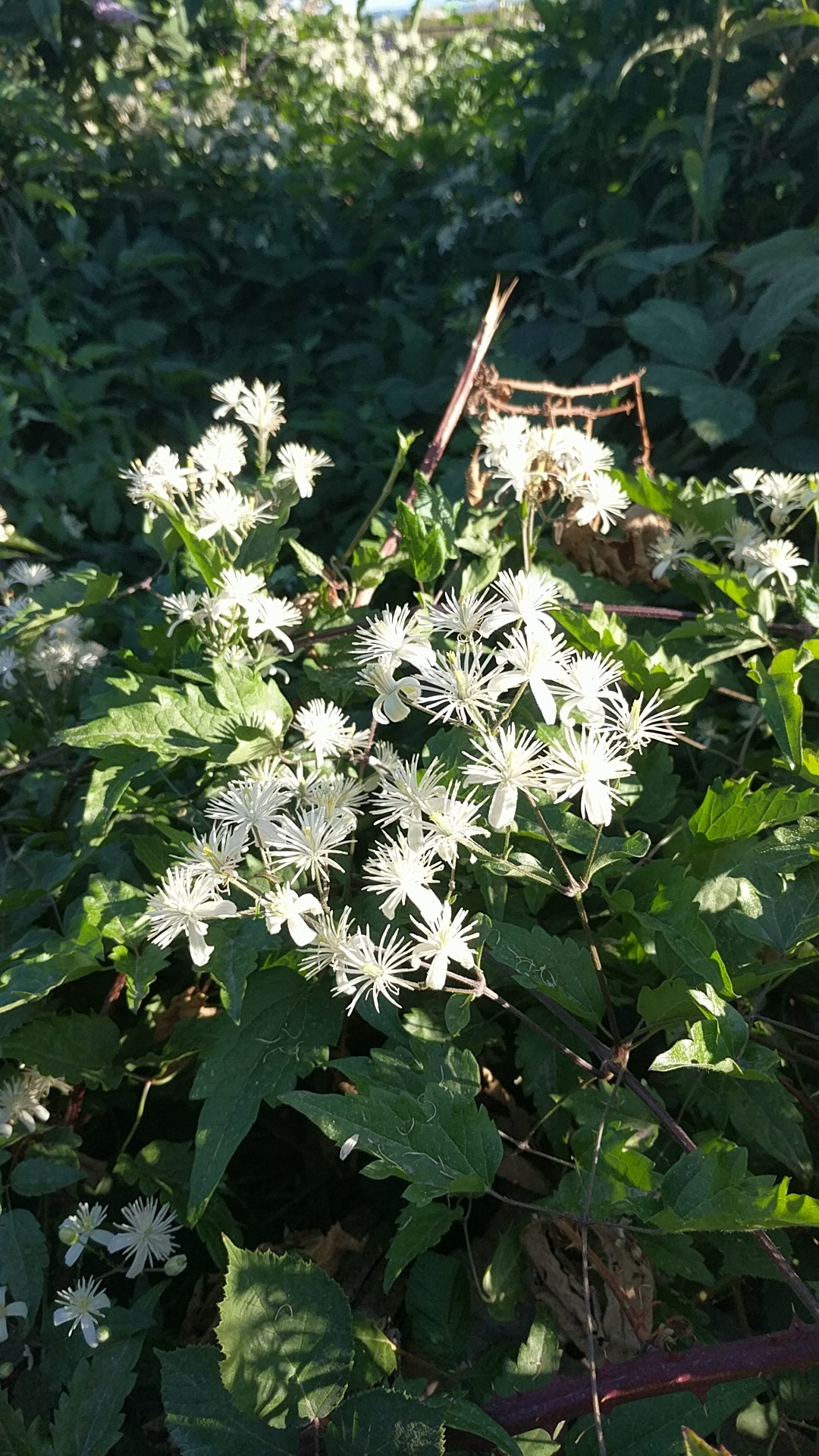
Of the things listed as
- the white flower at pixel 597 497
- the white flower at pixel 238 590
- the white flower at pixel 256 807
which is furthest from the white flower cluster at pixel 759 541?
the white flower at pixel 256 807

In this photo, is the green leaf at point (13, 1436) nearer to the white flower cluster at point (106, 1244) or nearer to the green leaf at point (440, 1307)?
the white flower cluster at point (106, 1244)

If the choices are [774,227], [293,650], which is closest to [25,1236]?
[293,650]

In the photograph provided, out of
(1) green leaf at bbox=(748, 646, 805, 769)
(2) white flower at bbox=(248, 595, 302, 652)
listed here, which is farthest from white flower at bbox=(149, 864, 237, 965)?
(1) green leaf at bbox=(748, 646, 805, 769)

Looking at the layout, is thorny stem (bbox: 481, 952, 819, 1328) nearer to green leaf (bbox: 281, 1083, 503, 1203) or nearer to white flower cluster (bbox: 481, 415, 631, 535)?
green leaf (bbox: 281, 1083, 503, 1203)

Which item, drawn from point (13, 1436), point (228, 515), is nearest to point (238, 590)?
point (228, 515)

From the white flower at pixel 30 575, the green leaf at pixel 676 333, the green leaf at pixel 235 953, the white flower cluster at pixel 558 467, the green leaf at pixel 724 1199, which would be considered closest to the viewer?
the green leaf at pixel 724 1199

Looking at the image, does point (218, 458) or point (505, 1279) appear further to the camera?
point (218, 458)

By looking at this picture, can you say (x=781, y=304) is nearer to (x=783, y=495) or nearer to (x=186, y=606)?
(x=783, y=495)
